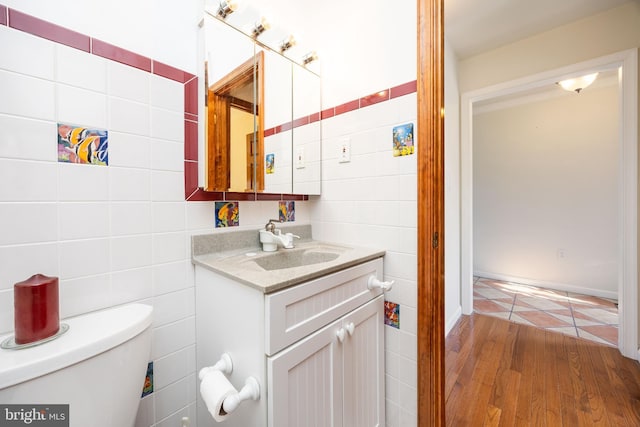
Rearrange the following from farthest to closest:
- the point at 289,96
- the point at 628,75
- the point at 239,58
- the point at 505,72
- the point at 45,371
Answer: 1. the point at 505,72
2. the point at 628,75
3. the point at 289,96
4. the point at 239,58
5. the point at 45,371

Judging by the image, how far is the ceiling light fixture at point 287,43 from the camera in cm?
124

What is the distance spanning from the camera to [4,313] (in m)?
0.63

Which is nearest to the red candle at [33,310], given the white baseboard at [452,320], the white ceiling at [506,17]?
the white baseboard at [452,320]

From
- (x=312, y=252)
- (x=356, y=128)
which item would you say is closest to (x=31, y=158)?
(x=312, y=252)

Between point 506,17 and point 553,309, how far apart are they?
8.66 ft

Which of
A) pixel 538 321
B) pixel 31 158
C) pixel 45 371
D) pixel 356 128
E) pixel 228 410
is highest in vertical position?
pixel 356 128

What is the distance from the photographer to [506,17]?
1807 mm

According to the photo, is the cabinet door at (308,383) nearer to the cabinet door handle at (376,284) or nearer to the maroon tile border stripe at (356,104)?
the cabinet door handle at (376,284)

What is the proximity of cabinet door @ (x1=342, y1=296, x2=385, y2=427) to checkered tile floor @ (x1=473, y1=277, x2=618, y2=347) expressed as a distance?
1892mm

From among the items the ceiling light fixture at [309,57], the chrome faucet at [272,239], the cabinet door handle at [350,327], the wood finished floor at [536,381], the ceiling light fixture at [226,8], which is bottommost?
the wood finished floor at [536,381]

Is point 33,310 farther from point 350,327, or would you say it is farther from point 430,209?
point 430,209

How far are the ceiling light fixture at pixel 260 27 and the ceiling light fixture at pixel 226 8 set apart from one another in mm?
126

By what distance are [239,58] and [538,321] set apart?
3049 mm

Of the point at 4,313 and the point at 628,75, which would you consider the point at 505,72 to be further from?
the point at 4,313
